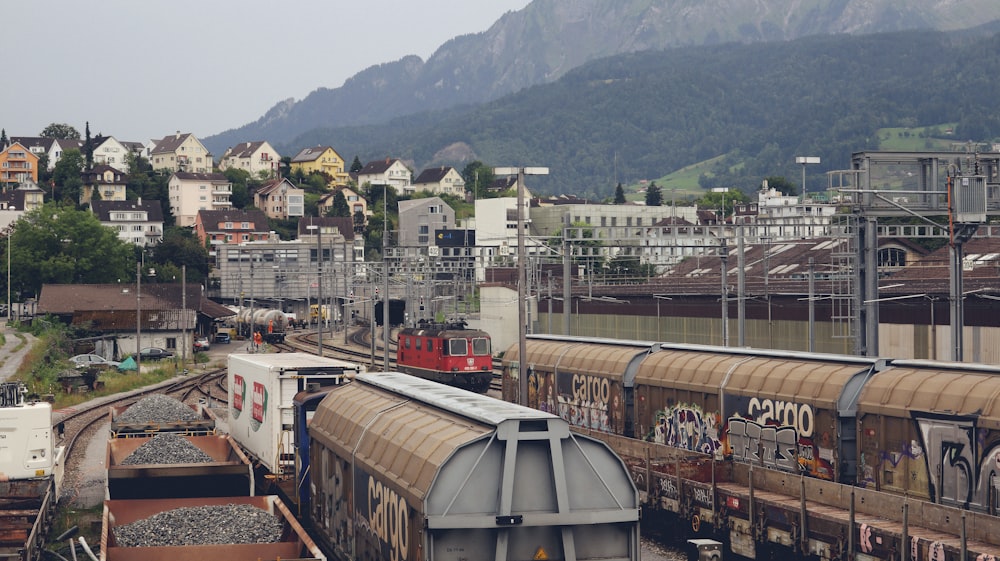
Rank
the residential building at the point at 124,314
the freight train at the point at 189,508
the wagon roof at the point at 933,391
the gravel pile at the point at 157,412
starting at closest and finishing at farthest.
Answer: the freight train at the point at 189,508 < the wagon roof at the point at 933,391 < the gravel pile at the point at 157,412 < the residential building at the point at 124,314

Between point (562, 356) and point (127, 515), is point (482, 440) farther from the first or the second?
point (562, 356)

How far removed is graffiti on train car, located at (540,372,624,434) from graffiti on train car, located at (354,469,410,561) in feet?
46.6

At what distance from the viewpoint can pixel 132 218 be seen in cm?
19275

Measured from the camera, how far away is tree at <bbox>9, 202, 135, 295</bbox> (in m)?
111

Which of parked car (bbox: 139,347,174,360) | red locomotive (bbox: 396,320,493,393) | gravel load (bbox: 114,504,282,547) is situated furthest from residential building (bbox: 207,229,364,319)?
gravel load (bbox: 114,504,282,547)

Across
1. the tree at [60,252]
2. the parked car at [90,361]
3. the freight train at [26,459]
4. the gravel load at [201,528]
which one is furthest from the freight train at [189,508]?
the tree at [60,252]

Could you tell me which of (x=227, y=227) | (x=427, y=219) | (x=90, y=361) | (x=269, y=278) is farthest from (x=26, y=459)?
(x=227, y=227)

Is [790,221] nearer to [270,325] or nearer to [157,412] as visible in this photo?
[270,325]

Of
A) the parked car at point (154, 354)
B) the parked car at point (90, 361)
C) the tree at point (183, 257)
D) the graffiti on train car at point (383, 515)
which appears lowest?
the parked car at point (154, 354)

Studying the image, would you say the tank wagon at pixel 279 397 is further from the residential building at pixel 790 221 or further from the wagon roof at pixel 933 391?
the residential building at pixel 790 221

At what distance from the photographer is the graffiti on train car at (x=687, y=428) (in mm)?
26828

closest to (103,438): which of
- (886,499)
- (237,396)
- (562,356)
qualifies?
(237,396)

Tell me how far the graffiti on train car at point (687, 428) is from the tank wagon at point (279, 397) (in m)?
7.41

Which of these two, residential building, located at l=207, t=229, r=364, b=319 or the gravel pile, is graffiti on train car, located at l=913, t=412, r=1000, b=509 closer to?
the gravel pile
